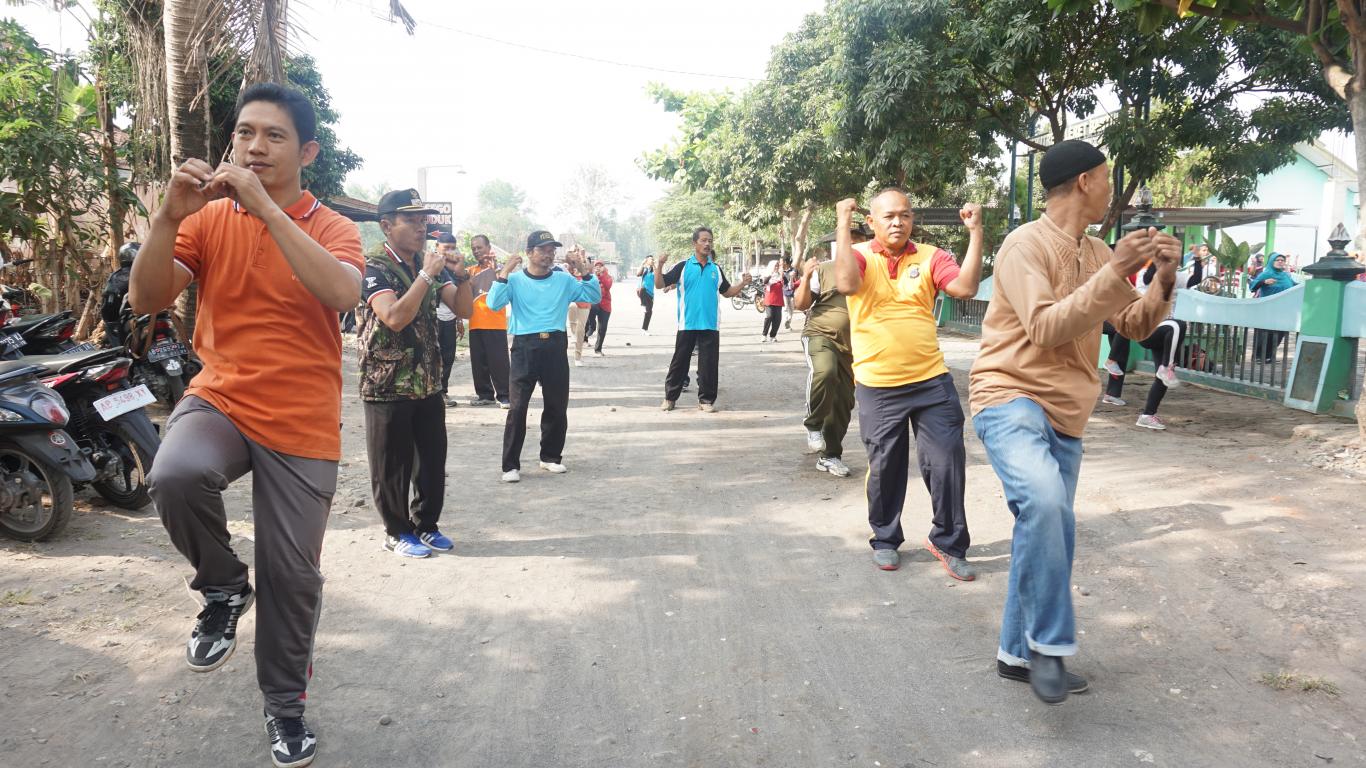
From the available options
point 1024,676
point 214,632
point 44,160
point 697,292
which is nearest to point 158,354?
point 44,160

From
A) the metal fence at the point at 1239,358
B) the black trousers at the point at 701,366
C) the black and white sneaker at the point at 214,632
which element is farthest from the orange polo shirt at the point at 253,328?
the metal fence at the point at 1239,358

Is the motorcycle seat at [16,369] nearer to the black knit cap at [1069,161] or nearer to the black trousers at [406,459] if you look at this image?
the black trousers at [406,459]

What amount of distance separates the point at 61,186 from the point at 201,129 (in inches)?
63.8

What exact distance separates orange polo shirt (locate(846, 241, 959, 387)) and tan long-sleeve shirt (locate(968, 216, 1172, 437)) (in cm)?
155

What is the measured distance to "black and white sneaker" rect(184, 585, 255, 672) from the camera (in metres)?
2.92

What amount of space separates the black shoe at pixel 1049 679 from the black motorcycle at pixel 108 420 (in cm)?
509

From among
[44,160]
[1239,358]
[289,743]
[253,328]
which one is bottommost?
[289,743]

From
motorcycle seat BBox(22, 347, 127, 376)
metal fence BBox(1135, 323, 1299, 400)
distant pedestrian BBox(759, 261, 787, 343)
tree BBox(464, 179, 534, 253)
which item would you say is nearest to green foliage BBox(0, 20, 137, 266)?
motorcycle seat BBox(22, 347, 127, 376)

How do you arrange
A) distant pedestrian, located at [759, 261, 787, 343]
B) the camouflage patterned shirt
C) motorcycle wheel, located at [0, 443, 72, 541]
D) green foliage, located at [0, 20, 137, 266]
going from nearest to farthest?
the camouflage patterned shirt < motorcycle wheel, located at [0, 443, 72, 541] < green foliage, located at [0, 20, 137, 266] < distant pedestrian, located at [759, 261, 787, 343]

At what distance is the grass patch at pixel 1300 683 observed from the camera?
3.54 metres

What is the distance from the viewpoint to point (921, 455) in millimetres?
5215

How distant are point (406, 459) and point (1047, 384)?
136 inches

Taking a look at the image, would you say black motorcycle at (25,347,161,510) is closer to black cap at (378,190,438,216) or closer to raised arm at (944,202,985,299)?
black cap at (378,190,438,216)

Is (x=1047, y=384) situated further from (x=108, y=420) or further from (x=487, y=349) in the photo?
(x=487, y=349)
